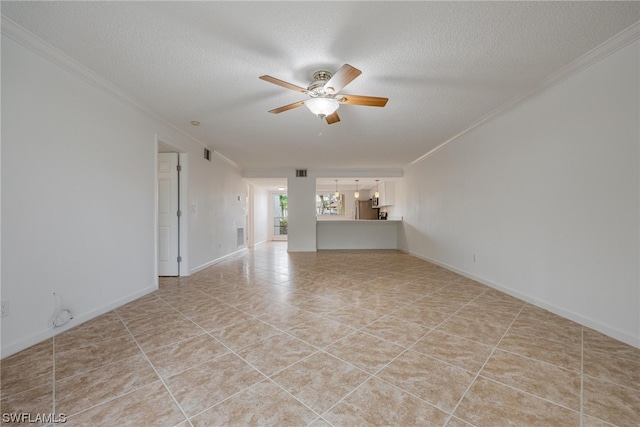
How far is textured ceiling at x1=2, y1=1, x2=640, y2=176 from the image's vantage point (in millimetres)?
1697

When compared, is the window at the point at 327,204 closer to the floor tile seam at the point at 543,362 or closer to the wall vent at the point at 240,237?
the wall vent at the point at 240,237

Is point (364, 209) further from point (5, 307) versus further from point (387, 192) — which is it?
point (5, 307)

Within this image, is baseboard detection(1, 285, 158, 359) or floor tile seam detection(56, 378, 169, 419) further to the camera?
baseboard detection(1, 285, 158, 359)

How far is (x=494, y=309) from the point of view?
271 centimetres

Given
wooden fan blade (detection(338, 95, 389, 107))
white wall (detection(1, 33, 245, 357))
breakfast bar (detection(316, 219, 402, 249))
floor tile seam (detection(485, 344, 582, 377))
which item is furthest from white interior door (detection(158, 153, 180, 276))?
floor tile seam (detection(485, 344, 582, 377))

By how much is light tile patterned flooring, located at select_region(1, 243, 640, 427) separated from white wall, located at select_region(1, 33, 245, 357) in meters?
0.34

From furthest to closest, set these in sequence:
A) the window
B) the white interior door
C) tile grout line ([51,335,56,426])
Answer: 1. the window
2. the white interior door
3. tile grout line ([51,335,56,426])

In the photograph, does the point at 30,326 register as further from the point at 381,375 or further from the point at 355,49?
the point at 355,49

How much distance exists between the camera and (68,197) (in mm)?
2242

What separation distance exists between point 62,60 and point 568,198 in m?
4.89

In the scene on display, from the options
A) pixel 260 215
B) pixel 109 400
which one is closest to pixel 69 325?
pixel 109 400

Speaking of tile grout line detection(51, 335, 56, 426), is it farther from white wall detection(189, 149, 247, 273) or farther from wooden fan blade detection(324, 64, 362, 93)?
wooden fan blade detection(324, 64, 362, 93)

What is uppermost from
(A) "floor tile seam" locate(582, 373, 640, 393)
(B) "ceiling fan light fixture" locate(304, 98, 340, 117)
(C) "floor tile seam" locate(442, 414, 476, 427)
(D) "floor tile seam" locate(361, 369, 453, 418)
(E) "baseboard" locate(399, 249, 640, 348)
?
(B) "ceiling fan light fixture" locate(304, 98, 340, 117)

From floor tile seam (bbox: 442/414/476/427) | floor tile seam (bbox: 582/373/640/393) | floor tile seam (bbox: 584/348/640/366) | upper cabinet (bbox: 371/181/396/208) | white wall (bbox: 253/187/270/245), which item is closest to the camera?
floor tile seam (bbox: 442/414/476/427)
